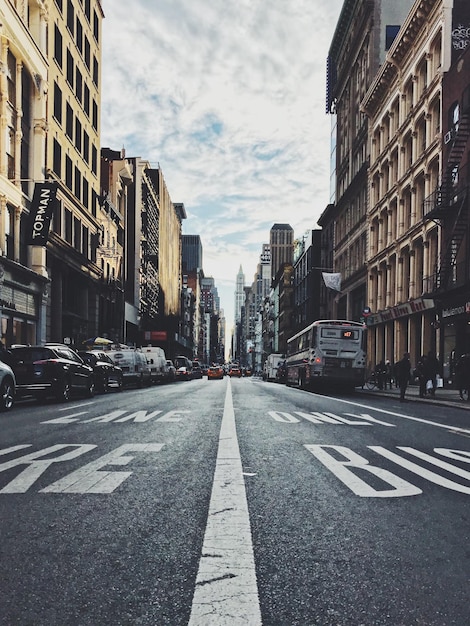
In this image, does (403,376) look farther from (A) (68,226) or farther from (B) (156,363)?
(A) (68,226)

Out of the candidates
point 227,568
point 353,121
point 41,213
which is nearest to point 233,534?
point 227,568

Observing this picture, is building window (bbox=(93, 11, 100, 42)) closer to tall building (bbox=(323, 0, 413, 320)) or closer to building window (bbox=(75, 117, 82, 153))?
building window (bbox=(75, 117, 82, 153))

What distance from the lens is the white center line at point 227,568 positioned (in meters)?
2.77

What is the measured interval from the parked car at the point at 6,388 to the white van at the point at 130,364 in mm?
14031

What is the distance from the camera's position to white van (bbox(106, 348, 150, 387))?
99.6 ft

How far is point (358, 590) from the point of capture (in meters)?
3.14

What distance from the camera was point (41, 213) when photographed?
32.8m

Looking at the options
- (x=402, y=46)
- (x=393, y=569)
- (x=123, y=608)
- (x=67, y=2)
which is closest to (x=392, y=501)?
(x=393, y=569)

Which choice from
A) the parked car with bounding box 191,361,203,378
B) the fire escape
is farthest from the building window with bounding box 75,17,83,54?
the parked car with bounding box 191,361,203,378

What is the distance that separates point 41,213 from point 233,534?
1223 inches

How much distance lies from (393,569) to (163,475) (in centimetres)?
328

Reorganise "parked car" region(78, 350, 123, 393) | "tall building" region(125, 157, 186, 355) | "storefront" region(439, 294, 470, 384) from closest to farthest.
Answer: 1. "parked car" region(78, 350, 123, 393)
2. "storefront" region(439, 294, 470, 384)
3. "tall building" region(125, 157, 186, 355)

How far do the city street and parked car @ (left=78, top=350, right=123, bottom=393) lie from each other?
15.9 meters

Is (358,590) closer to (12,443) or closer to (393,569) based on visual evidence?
(393,569)
